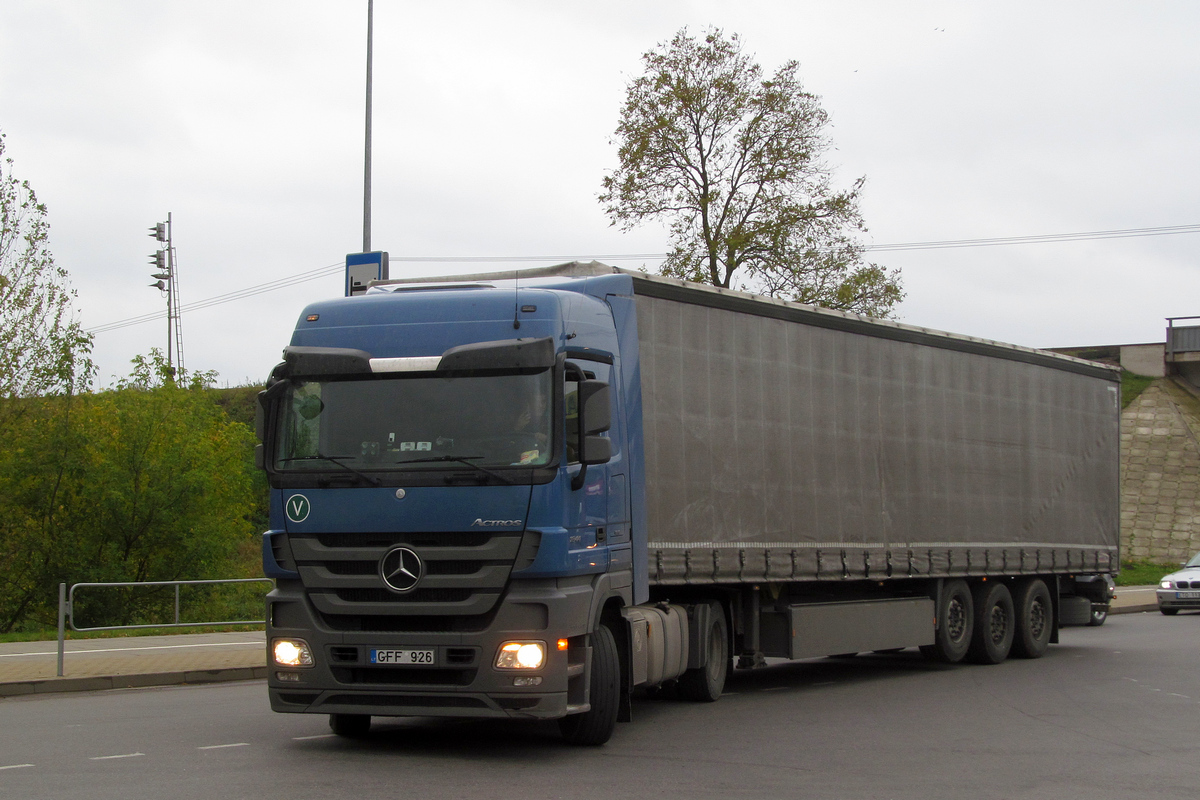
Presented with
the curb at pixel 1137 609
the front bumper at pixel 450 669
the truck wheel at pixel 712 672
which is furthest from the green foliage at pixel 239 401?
the front bumper at pixel 450 669

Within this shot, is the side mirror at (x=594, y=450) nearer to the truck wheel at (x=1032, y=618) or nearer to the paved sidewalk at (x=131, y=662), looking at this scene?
the paved sidewalk at (x=131, y=662)

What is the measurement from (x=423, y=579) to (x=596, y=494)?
Result: 145 cm

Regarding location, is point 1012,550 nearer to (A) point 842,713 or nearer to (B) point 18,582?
Answer: (A) point 842,713

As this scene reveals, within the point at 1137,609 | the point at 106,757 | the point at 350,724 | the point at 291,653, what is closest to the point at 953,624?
the point at 350,724

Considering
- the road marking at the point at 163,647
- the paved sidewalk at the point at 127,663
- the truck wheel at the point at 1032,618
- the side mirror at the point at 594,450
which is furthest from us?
the truck wheel at the point at 1032,618

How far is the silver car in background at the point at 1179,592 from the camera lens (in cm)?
2809

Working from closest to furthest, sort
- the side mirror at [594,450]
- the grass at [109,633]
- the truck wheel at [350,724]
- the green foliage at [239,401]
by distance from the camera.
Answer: the side mirror at [594,450], the truck wheel at [350,724], the grass at [109,633], the green foliage at [239,401]

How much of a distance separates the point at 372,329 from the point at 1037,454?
36.5 ft

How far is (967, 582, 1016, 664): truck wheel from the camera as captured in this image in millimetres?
16547

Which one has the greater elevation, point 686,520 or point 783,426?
point 783,426

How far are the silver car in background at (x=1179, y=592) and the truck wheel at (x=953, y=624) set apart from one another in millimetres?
14043

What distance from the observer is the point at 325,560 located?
29.4 feet

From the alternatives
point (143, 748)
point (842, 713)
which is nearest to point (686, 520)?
point (842, 713)

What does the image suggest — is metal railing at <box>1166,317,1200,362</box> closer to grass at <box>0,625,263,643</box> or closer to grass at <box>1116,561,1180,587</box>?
grass at <box>1116,561,1180,587</box>
